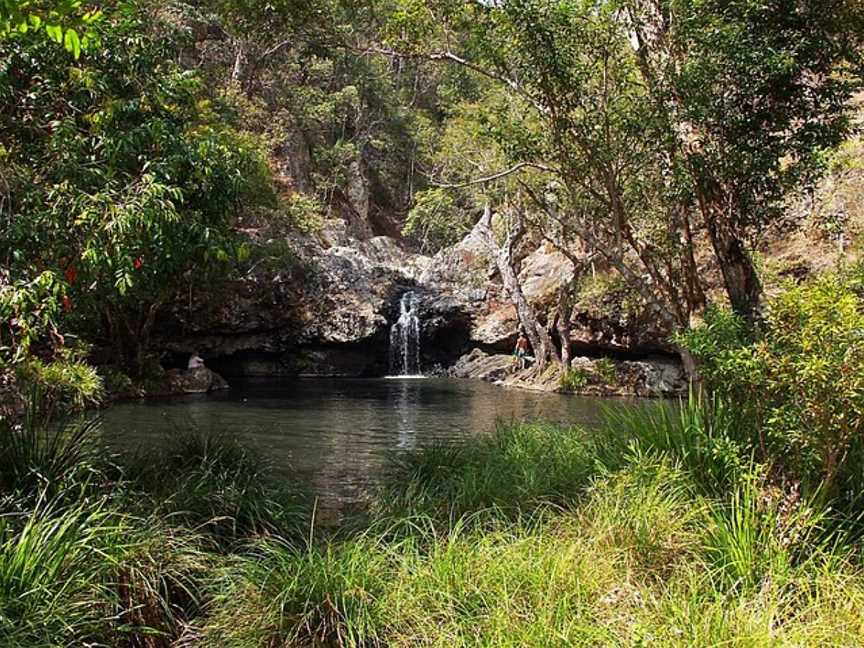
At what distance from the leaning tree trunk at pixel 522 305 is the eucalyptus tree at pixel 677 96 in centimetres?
1568

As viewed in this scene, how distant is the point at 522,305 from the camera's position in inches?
977

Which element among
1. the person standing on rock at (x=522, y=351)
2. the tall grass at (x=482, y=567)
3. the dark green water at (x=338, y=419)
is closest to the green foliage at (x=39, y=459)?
the tall grass at (x=482, y=567)

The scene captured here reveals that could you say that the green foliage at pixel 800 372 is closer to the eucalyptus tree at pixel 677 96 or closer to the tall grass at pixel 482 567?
the tall grass at pixel 482 567

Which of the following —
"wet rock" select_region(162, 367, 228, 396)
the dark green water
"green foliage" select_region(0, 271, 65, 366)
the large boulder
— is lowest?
the dark green water

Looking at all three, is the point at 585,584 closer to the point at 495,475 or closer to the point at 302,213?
the point at 495,475

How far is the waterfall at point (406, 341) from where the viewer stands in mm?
30438

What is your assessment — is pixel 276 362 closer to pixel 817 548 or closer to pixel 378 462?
pixel 378 462

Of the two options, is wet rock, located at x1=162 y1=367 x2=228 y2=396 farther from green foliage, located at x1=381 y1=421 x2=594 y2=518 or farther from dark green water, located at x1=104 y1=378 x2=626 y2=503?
green foliage, located at x1=381 y1=421 x2=594 y2=518

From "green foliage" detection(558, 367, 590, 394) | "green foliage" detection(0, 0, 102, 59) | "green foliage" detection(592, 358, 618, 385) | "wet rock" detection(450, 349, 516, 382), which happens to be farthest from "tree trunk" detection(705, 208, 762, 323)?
"wet rock" detection(450, 349, 516, 382)

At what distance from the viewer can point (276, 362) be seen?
30.4 m

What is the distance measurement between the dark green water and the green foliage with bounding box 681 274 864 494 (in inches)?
79.8

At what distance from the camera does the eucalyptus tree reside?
611 cm

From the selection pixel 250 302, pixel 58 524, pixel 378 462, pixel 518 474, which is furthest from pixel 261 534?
pixel 250 302

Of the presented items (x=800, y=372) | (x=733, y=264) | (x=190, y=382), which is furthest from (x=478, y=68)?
(x=190, y=382)
